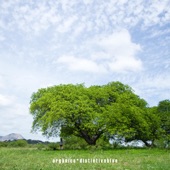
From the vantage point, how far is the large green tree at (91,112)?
50.0m

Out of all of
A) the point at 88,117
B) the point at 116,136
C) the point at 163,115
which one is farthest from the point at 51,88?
the point at 163,115

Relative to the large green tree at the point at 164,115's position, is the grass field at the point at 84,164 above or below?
below

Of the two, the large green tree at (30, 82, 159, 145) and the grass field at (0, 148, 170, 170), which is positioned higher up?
the large green tree at (30, 82, 159, 145)

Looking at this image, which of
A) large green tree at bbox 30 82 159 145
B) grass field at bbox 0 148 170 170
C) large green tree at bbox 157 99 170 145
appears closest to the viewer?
grass field at bbox 0 148 170 170

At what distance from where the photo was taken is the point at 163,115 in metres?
54.3

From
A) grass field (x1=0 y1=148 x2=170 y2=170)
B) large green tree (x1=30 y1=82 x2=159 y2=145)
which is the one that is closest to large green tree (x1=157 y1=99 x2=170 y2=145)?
large green tree (x1=30 y1=82 x2=159 y2=145)

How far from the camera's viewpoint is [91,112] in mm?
51500

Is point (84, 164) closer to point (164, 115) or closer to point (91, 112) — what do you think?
point (91, 112)

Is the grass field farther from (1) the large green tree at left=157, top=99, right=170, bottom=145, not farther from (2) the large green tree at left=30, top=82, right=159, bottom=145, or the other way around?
(1) the large green tree at left=157, top=99, right=170, bottom=145

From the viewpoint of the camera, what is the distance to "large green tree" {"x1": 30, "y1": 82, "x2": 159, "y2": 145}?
50000mm

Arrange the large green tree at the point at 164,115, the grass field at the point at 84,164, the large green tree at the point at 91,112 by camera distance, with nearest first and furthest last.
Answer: the grass field at the point at 84,164 → the large green tree at the point at 91,112 → the large green tree at the point at 164,115

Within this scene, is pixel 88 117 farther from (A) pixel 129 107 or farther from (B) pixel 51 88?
(B) pixel 51 88

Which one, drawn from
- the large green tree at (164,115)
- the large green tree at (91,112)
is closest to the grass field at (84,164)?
the large green tree at (91,112)

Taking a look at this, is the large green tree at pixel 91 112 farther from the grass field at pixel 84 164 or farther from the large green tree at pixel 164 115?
the grass field at pixel 84 164
